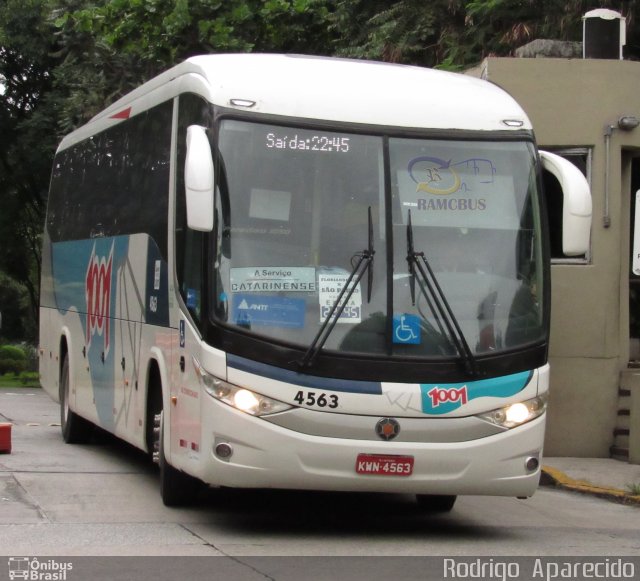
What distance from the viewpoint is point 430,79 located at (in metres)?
10.2

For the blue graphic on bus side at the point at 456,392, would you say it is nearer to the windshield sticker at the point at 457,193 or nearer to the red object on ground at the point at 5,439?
the windshield sticker at the point at 457,193

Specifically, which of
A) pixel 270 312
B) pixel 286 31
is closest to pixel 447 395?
pixel 270 312

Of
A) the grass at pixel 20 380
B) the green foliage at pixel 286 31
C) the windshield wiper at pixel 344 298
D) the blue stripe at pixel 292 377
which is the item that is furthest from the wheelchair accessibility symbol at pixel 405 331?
the grass at pixel 20 380

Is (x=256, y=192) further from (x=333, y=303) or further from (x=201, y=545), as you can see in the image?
(x=201, y=545)

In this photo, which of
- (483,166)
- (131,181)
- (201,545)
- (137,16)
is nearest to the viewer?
(201,545)

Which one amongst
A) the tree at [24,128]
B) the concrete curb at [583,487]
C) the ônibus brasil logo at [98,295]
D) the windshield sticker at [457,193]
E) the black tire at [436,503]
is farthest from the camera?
the tree at [24,128]

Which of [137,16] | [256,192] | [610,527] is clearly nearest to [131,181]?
[256,192]

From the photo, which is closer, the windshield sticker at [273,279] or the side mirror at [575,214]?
the windshield sticker at [273,279]

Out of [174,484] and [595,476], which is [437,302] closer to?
[174,484]

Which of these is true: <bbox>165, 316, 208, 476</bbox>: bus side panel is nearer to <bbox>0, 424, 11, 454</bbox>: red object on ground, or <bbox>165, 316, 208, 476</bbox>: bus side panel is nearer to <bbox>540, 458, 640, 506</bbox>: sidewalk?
<bbox>0, 424, 11, 454</bbox>: red object on ground

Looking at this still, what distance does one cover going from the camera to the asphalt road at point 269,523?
879 centimetres

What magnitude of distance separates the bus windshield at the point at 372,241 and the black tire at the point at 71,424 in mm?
6992

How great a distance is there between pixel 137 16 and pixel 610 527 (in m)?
14.3

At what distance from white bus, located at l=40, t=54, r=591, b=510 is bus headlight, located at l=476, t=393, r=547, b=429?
0.6 inches
